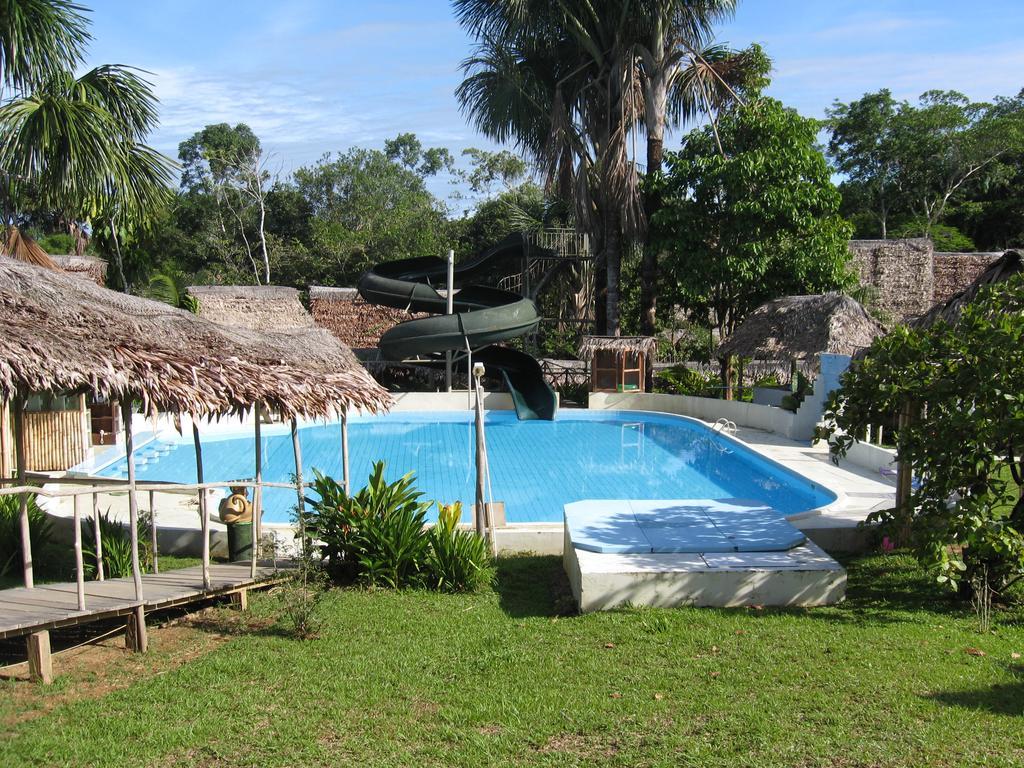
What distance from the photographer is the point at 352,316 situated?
84.7 ft

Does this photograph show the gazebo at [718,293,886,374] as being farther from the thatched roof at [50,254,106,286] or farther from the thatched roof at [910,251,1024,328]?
the thatched roof at [50,254,106,286]

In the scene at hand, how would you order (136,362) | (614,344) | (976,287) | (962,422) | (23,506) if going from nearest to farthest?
(23,506)
(962,422)
(136,362)
(976,287)
(614,344)

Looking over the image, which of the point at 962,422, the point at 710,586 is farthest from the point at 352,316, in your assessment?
the point at 962,422

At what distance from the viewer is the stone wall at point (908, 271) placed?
25.8 metres

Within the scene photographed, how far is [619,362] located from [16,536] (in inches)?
633

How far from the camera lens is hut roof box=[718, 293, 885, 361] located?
1669 cm

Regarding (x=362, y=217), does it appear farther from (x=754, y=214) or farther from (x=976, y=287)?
(x=976, y=287)

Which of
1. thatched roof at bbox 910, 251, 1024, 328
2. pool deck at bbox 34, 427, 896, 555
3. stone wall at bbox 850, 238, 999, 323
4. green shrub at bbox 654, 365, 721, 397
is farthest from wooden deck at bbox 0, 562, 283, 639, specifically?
stone wall at bbox 850, 238, 999, 323

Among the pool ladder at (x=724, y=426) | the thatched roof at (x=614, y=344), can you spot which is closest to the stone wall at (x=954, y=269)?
the thatched roof at (x=614, y=344)

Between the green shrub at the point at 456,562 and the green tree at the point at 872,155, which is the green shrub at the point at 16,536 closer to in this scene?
the green shrub at the point at 456,562

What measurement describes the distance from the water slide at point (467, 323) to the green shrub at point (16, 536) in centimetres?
1291

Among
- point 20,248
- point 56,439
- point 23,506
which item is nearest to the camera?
point 23,506

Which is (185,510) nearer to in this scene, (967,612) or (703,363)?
(967,612)

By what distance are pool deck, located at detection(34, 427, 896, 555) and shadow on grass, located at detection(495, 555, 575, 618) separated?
0.22 metres
